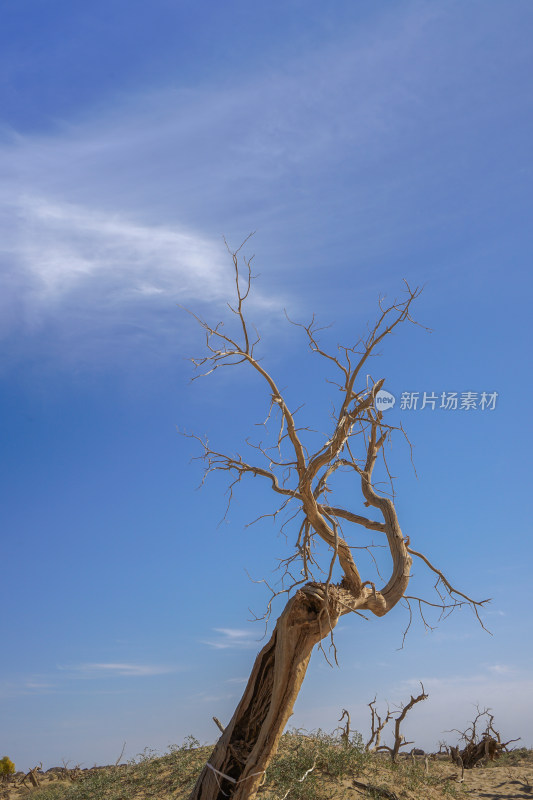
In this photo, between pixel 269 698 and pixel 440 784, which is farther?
pixel 440 784

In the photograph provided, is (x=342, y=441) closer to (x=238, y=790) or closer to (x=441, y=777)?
(x=238, y=790)

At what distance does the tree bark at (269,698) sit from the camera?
747 cm

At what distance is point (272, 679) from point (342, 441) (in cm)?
308

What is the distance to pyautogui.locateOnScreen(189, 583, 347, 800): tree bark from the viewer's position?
747 cm

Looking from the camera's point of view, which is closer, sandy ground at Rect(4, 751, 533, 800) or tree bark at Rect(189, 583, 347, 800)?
tree bark at Rect(189, 583, 347, 800)

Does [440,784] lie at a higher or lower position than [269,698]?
lower

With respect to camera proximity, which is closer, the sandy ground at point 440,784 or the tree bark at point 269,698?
the tree bark at point 269,698

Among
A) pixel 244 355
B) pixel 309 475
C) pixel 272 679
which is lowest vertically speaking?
pixel 272 679

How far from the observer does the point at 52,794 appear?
43.2ft

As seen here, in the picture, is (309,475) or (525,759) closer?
(309,475)

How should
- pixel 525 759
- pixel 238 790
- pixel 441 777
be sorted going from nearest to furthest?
pixel 238 790
pixel 441 777
pixel 525 759

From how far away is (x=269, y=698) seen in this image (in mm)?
7797

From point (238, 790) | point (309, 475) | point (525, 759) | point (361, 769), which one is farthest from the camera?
point (525, 759)

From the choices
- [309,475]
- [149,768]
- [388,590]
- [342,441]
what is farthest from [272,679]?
[149,768]
